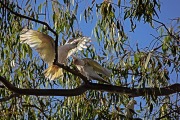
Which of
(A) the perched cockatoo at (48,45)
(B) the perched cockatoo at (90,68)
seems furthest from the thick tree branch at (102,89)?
(A) the perched cockatoo at (48,45)

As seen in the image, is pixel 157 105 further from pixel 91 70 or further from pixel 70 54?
pixel 70 54

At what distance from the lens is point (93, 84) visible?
9.98 ft

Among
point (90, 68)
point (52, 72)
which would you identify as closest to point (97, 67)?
point (90, 68)

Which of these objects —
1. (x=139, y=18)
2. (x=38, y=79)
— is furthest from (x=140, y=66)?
(x=38, y=79)

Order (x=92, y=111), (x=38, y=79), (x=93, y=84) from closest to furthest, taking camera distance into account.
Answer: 1. (x=93, y=84)
2. (x=92, y=111)
3. (x=38, y=79)

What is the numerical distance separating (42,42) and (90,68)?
0.37m

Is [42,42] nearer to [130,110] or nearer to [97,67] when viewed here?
[97,67]

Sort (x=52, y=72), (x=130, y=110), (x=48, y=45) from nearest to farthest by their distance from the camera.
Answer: (x=48, y=45), (x=52, y=72), (x=130, y=110)

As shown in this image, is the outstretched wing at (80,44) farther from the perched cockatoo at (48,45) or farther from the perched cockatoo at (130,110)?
the perched cockatoo at (130,110)

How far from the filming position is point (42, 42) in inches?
112

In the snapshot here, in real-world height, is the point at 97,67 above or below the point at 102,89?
above

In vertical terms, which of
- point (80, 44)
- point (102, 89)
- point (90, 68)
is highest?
point (80, 44)

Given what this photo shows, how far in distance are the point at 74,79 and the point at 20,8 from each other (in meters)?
0.60

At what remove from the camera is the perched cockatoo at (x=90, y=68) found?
3025 millimetres
